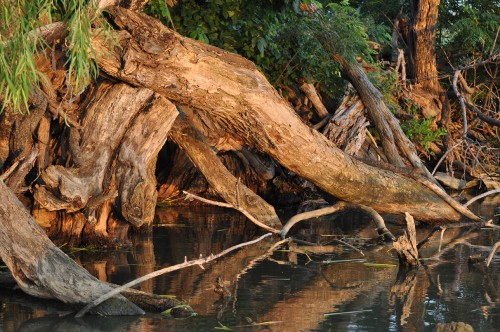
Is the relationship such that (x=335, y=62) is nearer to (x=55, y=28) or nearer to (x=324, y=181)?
(x=324, y=181)

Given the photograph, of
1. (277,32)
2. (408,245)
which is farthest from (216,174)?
(408,245)

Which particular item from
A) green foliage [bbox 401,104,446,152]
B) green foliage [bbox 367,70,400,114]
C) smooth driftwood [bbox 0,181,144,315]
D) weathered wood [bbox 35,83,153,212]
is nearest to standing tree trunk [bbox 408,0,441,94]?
green foliage [bbox 401,104,446,152]

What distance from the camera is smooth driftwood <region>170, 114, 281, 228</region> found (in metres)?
10.1

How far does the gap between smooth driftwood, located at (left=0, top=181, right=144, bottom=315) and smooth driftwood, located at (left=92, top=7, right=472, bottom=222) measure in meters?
2.13

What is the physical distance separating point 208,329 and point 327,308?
1074 millimetres

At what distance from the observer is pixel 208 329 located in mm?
5668

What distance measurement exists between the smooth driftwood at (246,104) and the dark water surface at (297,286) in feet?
1.65

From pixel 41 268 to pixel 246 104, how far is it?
339 centimetres

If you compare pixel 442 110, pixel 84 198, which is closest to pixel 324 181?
pixel 84 198

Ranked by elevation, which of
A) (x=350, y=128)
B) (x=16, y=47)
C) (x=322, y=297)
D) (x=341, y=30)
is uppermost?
(x=16, y=47)

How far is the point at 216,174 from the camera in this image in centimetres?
1012

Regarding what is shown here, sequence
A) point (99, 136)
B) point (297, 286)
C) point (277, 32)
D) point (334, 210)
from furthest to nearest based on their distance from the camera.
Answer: point (277, 32)
point (334, 210)
point (99, 136)
point (297, 286)

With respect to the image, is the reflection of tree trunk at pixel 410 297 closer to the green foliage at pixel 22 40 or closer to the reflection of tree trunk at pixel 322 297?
the reflection of tree trunk at pixel 322 297

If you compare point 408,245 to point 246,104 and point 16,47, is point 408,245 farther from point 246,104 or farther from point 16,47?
point 16,47
